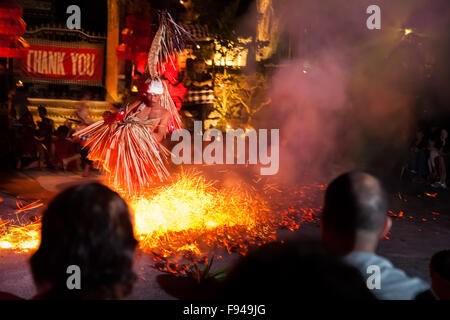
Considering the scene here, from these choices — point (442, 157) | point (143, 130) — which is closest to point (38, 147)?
point (143, 130)

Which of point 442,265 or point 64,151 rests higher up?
point 64,151

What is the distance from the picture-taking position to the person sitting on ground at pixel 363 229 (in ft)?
5.03

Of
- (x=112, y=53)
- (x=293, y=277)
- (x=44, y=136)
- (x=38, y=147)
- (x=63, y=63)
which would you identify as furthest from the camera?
(x=112, y=53)

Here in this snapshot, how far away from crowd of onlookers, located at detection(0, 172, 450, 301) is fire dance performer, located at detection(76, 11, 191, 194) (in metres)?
3.57

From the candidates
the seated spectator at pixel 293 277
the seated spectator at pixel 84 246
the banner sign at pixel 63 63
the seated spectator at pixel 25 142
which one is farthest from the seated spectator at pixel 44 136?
the seated spectator at pixel 293 277

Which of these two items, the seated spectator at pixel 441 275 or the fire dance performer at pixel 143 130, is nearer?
the seated spectator at pixel 441 275

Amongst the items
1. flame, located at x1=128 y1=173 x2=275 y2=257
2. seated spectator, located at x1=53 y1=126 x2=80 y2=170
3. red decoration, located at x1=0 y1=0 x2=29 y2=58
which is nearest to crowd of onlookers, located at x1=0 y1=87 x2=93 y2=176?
seated spectator, located at x1=53 y1=126 x2=80 y2=170

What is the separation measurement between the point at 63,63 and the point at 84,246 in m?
12.1

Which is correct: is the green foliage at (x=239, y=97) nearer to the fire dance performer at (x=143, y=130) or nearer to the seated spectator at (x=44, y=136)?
the seated spectator at (x=44, y=136)

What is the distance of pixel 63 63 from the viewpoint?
466 inches

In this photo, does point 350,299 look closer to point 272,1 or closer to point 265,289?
point 265,289

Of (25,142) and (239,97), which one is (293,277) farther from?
(239,97)

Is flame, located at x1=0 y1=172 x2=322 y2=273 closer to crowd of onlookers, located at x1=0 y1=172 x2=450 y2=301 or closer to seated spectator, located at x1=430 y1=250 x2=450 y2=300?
seated spectator, located at x1=430 y1=250 x2=450 y2=300

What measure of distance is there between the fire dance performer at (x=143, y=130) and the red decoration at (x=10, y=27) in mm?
2187
